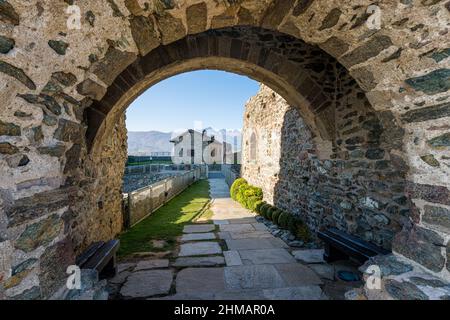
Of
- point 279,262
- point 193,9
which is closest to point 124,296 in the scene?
point 279,262

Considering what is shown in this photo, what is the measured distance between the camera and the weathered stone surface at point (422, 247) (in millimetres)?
1723

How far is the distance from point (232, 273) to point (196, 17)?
301cm

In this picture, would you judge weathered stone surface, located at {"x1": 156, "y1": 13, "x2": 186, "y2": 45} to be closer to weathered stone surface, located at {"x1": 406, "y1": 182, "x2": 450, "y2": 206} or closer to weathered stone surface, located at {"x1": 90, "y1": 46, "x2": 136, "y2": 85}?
weathered stone surface, located at {"x1": 90, "y1": 46, "x2": 136, "y2": 85}

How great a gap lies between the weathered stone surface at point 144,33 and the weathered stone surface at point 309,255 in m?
3.54

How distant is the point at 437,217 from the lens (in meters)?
1.75

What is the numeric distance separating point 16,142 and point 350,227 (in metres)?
3.80

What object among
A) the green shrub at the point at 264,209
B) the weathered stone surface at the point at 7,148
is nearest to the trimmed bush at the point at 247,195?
the green shrub at the point at 264,209

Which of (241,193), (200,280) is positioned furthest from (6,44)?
(241,193)

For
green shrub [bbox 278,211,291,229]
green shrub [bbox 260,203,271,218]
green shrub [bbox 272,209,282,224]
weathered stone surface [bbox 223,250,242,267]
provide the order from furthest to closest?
green shrub [bbox 260,203,271,218]
green shrub [bbox 272,209,282,224]
green shrub [bbox 278,211,291,229]
weathered stone surface [bbox 223,250,242,267]

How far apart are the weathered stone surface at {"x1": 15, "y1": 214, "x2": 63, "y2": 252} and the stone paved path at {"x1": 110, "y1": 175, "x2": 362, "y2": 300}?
1.65 metres

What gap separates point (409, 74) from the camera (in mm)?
1745

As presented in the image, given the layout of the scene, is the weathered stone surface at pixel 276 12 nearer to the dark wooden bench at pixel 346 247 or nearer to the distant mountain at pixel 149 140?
the dark wooden bench at pixel 346 247

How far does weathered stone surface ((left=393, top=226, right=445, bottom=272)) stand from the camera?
67.8 inches

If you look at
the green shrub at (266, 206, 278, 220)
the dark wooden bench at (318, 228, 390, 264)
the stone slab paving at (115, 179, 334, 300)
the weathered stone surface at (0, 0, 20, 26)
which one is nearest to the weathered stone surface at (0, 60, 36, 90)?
the weathered stone surface at (0, 0, 20, 26)
